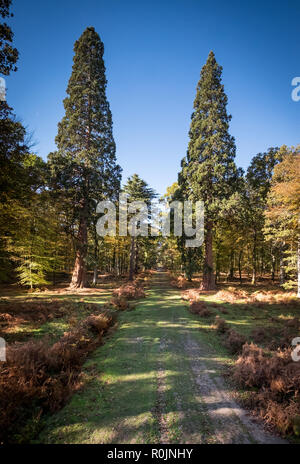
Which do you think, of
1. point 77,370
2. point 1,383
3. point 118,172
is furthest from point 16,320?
point 118,172

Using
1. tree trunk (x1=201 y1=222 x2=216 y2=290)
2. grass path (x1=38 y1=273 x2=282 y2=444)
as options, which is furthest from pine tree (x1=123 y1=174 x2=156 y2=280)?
grass path (x1=38 y1=273 x2=282 y2=444)

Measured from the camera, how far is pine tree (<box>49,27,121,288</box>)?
17.3 meters

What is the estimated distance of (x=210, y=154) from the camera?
17984mm

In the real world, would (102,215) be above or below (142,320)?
above

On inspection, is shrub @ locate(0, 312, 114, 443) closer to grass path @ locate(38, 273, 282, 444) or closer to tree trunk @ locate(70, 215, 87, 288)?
grass path @ locate(38, 273, 282, 444)

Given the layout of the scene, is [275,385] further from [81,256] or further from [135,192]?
[135,192]

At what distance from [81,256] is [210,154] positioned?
16318 millimetres

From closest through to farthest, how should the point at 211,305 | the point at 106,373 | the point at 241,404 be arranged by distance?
the point at 241,404 < the point at 106,373 < the point at 211,305

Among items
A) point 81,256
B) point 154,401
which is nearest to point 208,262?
point 81,256

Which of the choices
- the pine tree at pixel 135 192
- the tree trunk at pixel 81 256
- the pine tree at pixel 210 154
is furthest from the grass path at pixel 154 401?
the pine tree at pixel 135 192

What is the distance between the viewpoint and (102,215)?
61.6 feet

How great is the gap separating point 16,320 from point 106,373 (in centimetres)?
Result: 602

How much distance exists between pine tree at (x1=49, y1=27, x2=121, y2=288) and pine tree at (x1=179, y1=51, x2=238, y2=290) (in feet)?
28.5

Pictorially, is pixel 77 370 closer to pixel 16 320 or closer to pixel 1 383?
pixel 1 383
